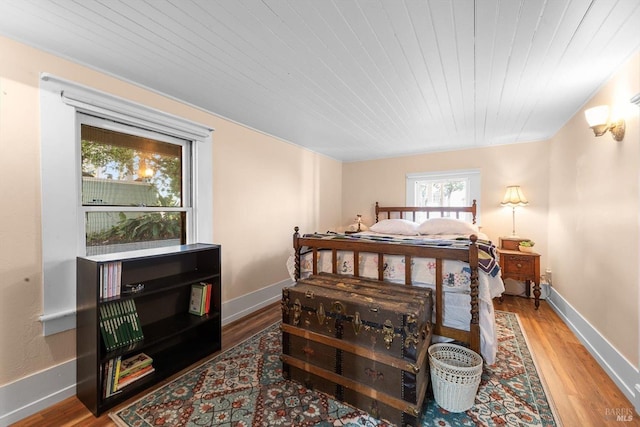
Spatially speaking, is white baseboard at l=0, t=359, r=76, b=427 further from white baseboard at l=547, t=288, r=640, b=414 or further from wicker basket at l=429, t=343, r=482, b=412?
white baseboard at l=547, t=288, r=640, b=414

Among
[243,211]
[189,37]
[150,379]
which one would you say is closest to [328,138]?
[243,211]

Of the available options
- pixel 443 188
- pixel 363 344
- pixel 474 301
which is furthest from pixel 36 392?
pixel 443 188

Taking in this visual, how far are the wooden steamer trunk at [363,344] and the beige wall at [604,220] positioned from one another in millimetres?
1316

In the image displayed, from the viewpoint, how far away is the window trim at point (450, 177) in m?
4.17

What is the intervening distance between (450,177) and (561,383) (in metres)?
3.05

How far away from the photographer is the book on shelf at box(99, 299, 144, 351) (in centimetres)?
176

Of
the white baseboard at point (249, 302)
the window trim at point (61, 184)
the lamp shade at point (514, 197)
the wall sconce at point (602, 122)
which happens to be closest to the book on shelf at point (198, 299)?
the white baseboard at point (249, 302)

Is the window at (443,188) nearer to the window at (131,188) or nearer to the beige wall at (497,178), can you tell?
the beige wall at (497,178)

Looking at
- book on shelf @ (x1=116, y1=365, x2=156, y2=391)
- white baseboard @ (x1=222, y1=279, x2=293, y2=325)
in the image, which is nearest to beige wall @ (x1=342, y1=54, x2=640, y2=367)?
white baseboard @ (x1=222, y1=279, x2=293, y2=325)

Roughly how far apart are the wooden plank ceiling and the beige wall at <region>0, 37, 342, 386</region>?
14cm

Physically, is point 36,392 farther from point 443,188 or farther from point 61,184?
point 443,188

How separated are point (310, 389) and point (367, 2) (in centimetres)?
232

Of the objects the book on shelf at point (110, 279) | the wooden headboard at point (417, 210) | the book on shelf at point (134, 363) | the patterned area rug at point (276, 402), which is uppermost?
the wooden headboard at point (417, 210)

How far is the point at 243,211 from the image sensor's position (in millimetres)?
3168
